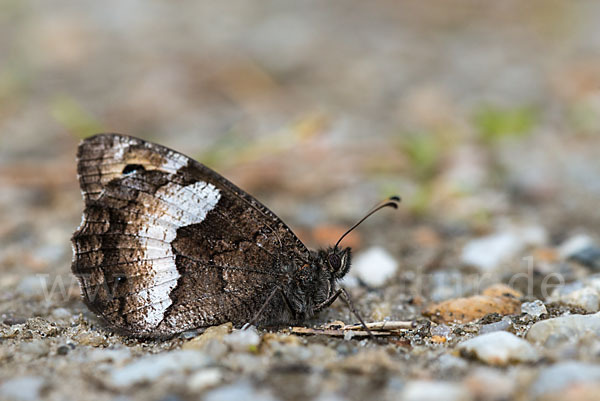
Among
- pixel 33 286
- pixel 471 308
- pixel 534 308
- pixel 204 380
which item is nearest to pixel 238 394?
pixel 204 380

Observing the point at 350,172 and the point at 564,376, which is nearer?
the point at 564,376

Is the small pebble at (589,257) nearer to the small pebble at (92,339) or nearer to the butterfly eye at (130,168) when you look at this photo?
the butterfly eye at (130,168)

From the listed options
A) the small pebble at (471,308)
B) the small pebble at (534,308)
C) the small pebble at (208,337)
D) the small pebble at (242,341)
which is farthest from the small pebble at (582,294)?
the small pebble at (208,337)

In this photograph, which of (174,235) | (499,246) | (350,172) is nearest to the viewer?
(174,235)

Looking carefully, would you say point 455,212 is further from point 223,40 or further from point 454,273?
point 223,40

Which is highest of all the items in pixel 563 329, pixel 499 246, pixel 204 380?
pixel 499 246

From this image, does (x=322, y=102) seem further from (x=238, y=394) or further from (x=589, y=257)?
(x=238, y=394)

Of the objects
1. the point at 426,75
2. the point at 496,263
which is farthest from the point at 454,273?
the point at 426,75
